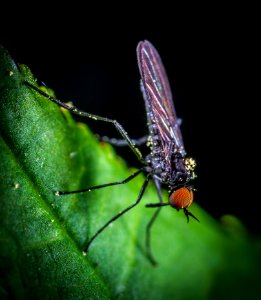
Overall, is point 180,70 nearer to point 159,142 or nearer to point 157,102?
point 157,102

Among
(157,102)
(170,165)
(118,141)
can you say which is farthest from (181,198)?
(118,141)

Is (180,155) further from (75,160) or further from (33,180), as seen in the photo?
(33,180)

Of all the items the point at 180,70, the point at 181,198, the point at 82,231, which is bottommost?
the point at 181,198

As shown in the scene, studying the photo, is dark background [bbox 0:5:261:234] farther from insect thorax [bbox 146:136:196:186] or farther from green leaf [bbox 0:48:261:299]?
green leaf [bbox 0:48:261:299]

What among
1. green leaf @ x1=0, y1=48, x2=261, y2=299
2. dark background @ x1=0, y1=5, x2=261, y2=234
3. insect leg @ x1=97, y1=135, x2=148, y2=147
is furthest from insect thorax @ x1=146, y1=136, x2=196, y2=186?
insect leg @ x1=97, y1=135, x2=148, y2=147

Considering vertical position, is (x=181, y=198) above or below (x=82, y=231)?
below

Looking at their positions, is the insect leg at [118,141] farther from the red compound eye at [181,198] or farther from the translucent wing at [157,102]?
the red compound eye at [181,198]
